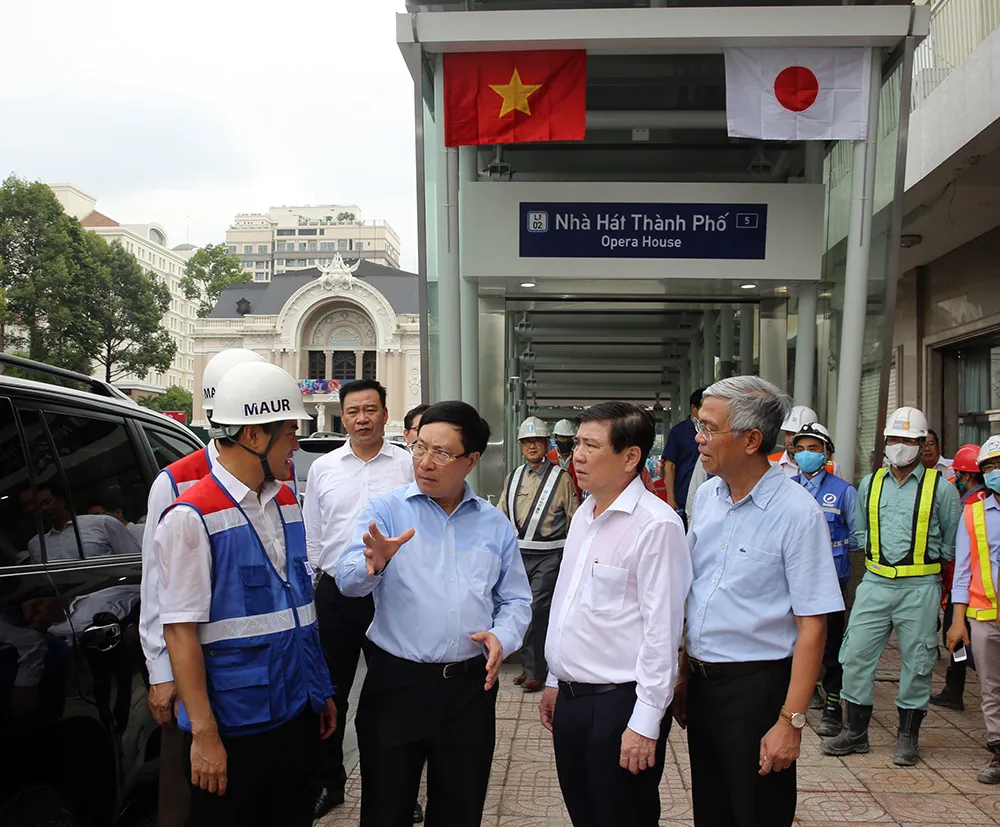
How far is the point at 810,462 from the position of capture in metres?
6.26

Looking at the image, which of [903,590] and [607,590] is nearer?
[607,590]

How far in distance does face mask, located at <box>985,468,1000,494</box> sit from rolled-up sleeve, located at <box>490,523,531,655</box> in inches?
131

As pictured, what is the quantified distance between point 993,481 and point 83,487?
15.2 feet

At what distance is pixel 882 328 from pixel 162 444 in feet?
17.6

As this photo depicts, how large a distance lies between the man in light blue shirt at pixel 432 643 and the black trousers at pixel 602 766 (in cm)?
29

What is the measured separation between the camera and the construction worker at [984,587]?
5355 mm

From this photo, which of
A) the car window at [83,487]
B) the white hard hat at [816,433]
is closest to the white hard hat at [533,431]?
the white hard hat at [816,433]

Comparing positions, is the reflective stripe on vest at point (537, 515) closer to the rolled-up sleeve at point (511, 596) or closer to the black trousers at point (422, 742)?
the rolled-up sleeve at point (511, 596)

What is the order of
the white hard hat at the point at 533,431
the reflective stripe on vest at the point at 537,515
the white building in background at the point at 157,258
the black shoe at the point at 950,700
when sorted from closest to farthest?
the black shoe at the point at 950,700 → the reflective stripe on vest at the point at 537,515 → the white hard hat at the point at 533,431 → the white building in background at the point at 157,258

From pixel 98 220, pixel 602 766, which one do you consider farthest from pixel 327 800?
pixel 98 220

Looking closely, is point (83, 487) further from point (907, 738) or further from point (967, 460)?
point (967, 460)

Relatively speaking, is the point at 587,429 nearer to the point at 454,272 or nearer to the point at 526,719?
the point at 526,719

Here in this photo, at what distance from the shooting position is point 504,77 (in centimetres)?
746

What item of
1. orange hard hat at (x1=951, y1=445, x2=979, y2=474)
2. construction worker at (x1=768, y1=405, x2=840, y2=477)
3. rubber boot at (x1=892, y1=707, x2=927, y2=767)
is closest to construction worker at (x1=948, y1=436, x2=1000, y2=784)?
rubber boot at (x1=892, y1=707, x2=927, y2=767)
